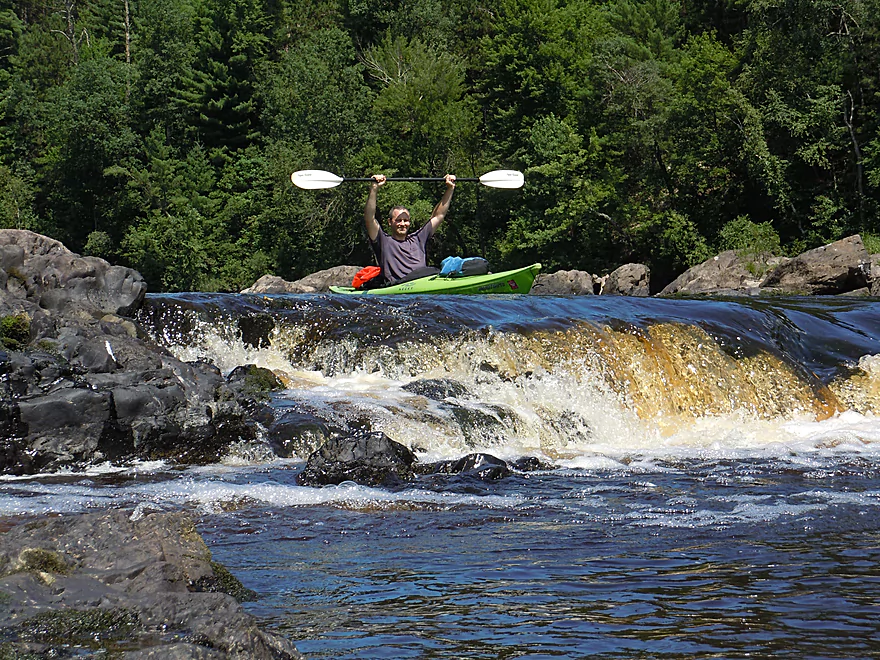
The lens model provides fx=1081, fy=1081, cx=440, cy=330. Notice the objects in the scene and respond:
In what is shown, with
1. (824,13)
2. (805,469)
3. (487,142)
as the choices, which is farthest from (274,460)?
(487,142)

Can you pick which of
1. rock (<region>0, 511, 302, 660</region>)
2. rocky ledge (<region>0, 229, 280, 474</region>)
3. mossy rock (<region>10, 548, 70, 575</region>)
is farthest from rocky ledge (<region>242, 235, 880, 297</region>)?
mossy rock (<region>10, 548, 70, 575</region>)

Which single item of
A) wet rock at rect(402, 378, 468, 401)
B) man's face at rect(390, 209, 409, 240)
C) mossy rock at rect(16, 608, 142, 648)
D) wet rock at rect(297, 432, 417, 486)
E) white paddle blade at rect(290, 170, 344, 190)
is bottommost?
wet rock at rect(297, 432, 417, 486)

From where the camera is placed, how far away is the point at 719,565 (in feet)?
14.8

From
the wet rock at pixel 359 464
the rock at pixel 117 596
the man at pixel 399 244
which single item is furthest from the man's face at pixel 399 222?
the rock at pixel 117 596

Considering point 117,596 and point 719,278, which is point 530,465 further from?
point 719,278

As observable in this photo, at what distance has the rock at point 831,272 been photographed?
21828 millimetres

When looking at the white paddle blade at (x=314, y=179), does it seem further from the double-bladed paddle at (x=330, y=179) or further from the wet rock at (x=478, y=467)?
the wet rock at (x=478, y=467)

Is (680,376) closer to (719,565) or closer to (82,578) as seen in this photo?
(719,565)

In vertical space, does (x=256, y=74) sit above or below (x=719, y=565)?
above

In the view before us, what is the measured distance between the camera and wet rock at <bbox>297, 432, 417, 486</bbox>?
6.82m

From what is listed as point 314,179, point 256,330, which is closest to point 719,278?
point 314,179

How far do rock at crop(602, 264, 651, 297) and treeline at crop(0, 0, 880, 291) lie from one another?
2571mm

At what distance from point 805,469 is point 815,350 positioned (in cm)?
476

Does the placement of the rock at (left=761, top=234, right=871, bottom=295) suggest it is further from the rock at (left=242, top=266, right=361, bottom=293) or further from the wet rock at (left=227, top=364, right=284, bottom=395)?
the wet rock at (left=227, top=364, right=284, bottom=395)
